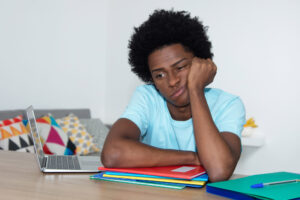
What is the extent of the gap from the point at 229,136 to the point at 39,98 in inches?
94.7

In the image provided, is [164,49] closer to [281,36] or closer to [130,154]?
[130,154]

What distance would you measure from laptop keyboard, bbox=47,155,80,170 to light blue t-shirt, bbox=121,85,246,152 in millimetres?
309

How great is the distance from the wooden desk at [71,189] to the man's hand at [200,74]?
1.84 ft

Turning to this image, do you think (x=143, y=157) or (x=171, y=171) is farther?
(x=143, y=157)

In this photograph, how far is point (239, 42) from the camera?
3447 millimetres

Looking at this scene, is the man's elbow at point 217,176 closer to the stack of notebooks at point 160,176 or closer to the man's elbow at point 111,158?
the stack of notebooks at point 160,176

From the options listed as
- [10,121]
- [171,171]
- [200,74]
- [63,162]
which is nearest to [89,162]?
[63,162]

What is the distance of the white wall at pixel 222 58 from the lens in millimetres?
3188

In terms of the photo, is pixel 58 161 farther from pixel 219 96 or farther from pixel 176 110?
pixel 219 96

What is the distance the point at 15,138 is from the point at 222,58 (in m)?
2.00

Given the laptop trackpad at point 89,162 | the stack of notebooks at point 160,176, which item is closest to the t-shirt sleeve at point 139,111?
the laptop trackpad at point 89,162

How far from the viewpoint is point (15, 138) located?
266cm

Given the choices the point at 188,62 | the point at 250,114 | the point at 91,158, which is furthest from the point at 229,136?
the point at 250,114

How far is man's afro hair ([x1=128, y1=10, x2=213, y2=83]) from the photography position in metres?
1.58
